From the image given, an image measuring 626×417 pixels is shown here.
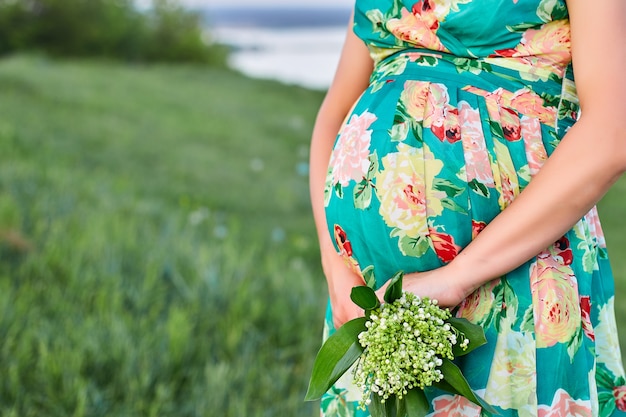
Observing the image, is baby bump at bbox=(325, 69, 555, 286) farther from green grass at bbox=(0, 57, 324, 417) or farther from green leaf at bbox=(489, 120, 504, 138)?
green grass at bbox=(0, 57, 324, 417)

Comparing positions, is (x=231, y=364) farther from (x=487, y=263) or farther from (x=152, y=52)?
(x=152, y=52)

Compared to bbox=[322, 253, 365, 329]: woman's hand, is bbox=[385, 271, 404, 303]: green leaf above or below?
above

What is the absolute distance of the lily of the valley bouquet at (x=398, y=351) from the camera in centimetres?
112

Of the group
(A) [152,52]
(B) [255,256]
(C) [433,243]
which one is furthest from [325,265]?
(A) [152,52]

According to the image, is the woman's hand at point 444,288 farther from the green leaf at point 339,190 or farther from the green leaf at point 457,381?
the green leaf at point 339,190

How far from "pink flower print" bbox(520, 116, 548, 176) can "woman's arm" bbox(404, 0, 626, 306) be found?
9 cm

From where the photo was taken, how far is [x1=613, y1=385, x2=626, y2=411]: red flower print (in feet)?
4.60

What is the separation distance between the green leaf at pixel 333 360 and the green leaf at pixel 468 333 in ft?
0.51

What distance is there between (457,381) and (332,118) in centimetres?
69

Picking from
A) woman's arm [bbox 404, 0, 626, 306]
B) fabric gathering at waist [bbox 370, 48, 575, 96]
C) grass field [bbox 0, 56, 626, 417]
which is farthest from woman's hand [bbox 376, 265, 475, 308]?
grass field [bbox 0, 56, 626, 417]

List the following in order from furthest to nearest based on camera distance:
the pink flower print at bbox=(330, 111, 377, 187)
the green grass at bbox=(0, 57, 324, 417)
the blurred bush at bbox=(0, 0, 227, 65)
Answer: the blurred bush at bbox=(0, 0, 227, 65), the green grass at bbox=(0, 57, 324, 417), the pink flower print at bbox=(330, 111, 377, 187)

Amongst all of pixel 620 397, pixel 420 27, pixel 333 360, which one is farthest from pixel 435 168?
pixel 620 397

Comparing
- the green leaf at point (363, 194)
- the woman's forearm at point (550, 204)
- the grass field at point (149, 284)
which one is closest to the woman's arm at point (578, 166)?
the woman's forearm at point (550, 204)

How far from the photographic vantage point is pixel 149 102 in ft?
33.8
